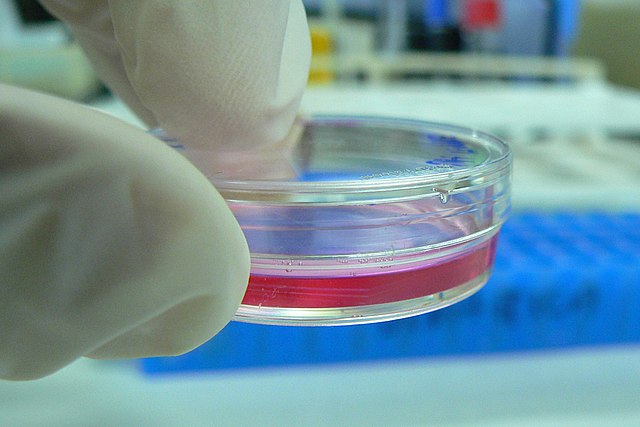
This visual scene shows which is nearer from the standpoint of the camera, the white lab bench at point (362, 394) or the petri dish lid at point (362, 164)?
the petri dish lid at point (362, 164)

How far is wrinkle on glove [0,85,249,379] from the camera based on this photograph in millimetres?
276

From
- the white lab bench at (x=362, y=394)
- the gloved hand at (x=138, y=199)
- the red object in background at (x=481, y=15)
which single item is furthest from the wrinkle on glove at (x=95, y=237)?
the red object in background at (x=481, y=15)

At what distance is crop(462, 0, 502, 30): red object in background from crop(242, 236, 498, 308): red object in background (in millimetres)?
1890

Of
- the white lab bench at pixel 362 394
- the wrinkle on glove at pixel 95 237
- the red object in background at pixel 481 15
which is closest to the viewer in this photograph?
the wrinkle on glove at pixel 95 237

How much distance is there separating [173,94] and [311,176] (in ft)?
0.38

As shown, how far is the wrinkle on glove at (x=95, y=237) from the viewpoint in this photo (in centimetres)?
28

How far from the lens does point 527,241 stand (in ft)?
3.80

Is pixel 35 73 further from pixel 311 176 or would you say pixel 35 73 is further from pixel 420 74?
pixel 311 176

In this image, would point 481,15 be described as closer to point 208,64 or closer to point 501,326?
point 501,326

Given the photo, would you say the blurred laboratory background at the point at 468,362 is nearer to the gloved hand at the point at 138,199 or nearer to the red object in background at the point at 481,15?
the gloved hand at the point at 138,199

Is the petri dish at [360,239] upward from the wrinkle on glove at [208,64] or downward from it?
downward

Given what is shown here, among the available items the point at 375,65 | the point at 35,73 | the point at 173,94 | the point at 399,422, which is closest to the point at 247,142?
the point at 173,94

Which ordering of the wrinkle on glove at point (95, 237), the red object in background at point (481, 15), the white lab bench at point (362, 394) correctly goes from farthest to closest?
the red object in background at point (481, 15)
the white lab bench at point (362, 394)
the wrinkle on glove at point (95, 237)

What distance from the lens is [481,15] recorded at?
214cm
